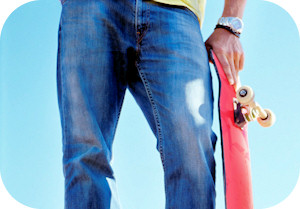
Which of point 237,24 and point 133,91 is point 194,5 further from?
point 133,91

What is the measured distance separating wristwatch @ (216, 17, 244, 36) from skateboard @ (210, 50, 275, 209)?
0.12m

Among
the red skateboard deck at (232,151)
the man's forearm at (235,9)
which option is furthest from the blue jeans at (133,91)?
the man's forearm at (235,9)

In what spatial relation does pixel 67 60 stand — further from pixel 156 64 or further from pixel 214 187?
pixel 214 187

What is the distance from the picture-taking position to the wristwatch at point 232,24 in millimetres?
1296

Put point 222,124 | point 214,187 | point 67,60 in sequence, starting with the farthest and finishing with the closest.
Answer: point 222,124 < point 67,60 < point 214,187

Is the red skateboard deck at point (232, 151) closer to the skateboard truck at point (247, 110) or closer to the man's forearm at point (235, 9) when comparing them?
the skateboard truck at point (247, 110)

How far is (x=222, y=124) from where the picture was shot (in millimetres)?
1186

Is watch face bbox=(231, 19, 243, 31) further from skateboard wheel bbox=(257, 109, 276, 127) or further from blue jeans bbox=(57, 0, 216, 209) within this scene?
skateboard wheel bbox=(257, 109, 276, 127)

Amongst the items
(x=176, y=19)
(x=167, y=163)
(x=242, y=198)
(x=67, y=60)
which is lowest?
(x=242, y=198)

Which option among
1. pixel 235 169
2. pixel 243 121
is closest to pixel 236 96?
pixel 243 121

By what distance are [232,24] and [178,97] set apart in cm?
49

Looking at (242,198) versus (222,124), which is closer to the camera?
(242,198)

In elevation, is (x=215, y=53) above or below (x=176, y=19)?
below

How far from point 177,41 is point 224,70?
28 cm
